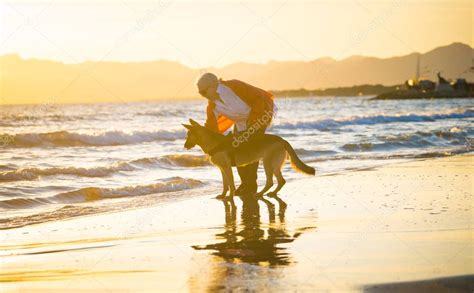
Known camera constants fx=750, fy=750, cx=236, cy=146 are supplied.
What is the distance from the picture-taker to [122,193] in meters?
11.8

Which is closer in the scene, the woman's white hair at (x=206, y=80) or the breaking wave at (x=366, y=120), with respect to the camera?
the woman's white hair at (x=206, y=80)

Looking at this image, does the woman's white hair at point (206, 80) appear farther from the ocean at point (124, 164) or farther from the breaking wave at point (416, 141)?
the breaking wave at point (416, 141)

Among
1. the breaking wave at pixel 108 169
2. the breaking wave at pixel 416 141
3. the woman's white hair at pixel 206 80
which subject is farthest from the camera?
the breaking wave at pixel 416 141

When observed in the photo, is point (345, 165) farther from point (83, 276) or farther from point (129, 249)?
point (83, 276)

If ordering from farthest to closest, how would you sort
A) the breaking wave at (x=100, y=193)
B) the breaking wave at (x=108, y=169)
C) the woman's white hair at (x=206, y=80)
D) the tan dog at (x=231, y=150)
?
the breaking wave at (x=108, y=169) → the breaking wave at (x=100, y=193) → the tan dog at (x=231, y=150) → the woman's white hair at (x=206, y=80)

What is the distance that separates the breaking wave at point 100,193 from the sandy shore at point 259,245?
5.10 ft

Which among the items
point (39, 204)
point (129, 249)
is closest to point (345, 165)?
point (39, 204)

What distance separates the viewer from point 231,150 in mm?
10492

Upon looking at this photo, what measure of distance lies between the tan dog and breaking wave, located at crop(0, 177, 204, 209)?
1717mm

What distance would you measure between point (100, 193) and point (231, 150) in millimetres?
2447

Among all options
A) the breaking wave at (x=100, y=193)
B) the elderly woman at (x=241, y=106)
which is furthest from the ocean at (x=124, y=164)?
the elderly woman at (x=241, y=106)

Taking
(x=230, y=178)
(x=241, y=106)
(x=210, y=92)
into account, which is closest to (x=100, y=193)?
(x=230, y=178)

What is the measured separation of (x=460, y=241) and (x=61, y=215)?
5.09 meters

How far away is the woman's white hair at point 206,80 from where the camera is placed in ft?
33.7
